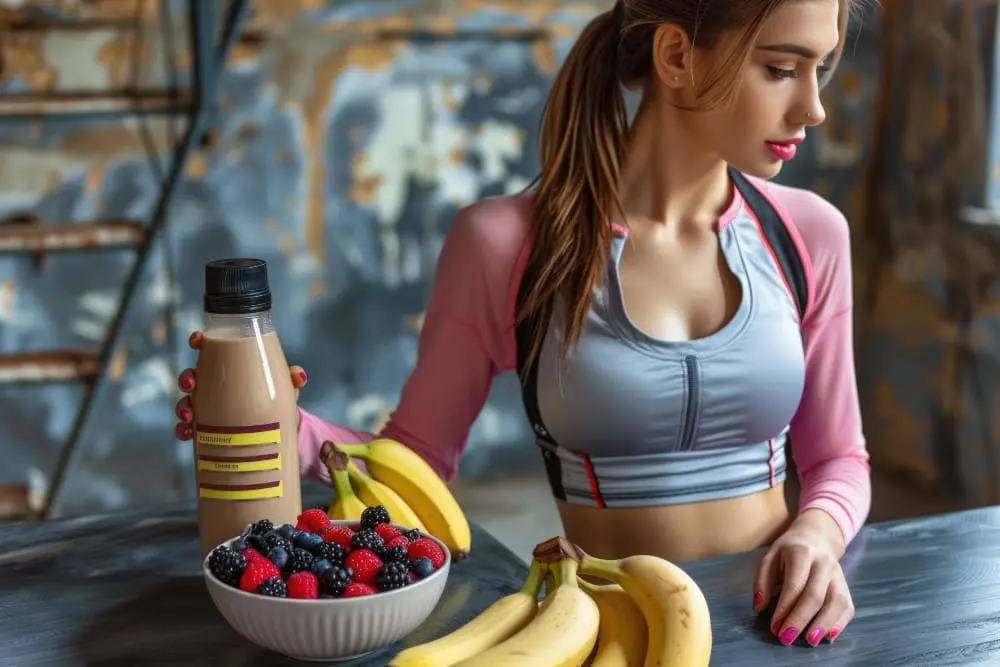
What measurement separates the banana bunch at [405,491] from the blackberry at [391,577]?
0.24 metres

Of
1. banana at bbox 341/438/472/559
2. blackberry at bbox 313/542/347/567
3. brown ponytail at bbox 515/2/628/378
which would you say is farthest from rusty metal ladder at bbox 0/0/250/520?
blackberry at bbox 313/542/347/567

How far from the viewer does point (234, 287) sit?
44.9 inches

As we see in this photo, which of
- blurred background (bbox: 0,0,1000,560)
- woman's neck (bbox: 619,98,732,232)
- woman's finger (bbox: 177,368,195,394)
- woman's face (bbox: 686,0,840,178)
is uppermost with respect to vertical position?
woman's face (bbox: 686,0,840,178)

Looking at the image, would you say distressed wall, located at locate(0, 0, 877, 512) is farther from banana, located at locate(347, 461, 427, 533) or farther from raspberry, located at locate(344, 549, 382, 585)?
raspberry, located at locate(344, 549, 382, 585)

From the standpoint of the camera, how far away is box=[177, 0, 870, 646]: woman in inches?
60.6

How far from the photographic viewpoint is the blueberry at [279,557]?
39.7 inches

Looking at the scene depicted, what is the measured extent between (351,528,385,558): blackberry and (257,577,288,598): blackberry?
85 millimetres

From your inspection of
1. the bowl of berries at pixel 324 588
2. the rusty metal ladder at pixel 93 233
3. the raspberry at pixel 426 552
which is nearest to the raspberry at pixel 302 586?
the bowl of berries at pixel 324 588

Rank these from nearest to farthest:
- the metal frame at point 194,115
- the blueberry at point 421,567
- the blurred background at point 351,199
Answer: the blueberry at point 421,567, the metal frame at point 194,115, the blurred background at point 351,199

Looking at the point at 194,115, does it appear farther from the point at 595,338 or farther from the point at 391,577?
the point at 391,577

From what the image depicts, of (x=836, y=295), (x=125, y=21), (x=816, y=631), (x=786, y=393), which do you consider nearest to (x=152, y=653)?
(x=816, y=631)

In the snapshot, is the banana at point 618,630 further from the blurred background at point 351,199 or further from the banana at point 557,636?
the blurred background at point 351,199

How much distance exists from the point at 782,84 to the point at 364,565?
0.77m

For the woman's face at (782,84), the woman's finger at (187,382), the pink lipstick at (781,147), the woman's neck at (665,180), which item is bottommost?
the woman's finger at (187,382)
